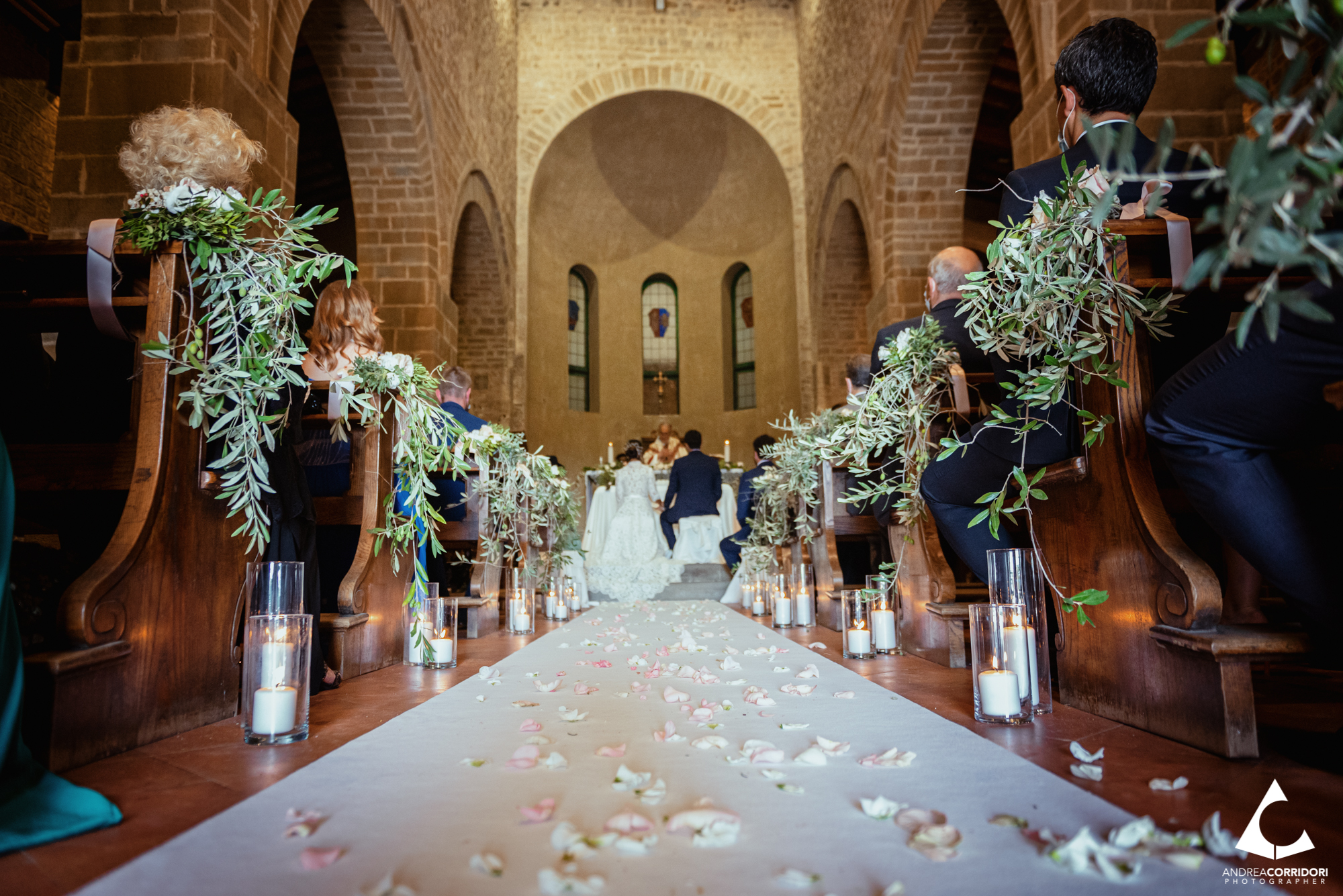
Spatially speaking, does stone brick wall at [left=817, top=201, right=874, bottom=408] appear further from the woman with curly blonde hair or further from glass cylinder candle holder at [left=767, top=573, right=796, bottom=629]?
the woman with curly blonde hair

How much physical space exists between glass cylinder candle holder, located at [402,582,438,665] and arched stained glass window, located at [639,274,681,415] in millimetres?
10756

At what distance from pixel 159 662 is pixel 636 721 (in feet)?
3.12

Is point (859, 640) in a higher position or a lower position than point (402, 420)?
lower

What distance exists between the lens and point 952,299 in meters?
2.55

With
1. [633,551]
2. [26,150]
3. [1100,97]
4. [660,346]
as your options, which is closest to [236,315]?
[1100,97]

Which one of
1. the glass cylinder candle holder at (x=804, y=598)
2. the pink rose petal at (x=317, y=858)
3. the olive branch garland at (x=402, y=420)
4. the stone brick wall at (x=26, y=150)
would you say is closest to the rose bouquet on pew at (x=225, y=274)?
the olive branch garland at (x=402, y=420)

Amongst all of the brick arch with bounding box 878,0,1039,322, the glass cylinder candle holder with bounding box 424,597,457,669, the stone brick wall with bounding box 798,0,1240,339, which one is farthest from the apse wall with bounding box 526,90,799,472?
the glass cylinder candle holder with bounding box 424,597,457,669

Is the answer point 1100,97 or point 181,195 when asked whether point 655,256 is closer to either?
point 1100,97

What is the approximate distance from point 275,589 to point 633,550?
4796mm

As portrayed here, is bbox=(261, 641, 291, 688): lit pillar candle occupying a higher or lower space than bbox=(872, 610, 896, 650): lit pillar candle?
higher

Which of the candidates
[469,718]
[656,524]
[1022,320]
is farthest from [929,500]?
[656,524]

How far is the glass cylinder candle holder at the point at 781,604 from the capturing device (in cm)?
375

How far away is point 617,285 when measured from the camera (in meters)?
13.4

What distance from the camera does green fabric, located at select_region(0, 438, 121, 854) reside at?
0.99 meters
